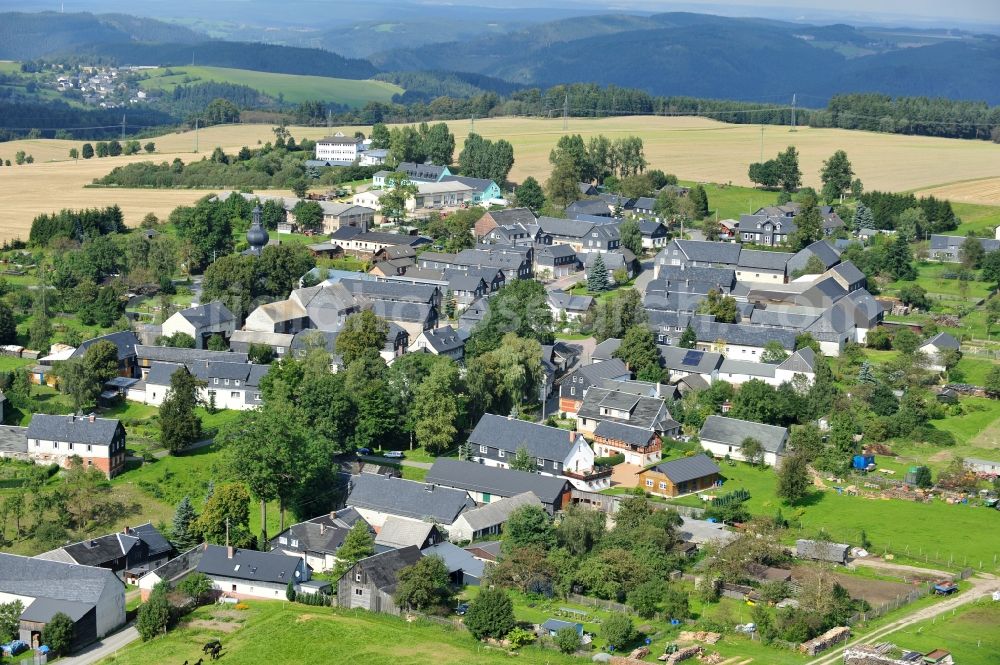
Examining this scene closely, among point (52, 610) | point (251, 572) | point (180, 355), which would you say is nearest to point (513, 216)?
point (180, 355)

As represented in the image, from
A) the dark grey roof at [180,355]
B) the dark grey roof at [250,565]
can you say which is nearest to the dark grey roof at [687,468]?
the dark grey roof at [250,565]

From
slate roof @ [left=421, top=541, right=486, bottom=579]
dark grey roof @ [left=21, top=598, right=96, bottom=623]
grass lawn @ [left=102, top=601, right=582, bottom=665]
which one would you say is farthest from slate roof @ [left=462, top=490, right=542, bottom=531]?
dark grey roof @ [left=21, top=598, right=96, bottom=623]

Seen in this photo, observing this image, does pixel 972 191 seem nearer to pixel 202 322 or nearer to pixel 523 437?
pixel 523 437

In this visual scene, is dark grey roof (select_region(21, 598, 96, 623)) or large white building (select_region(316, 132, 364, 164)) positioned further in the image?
large white building (select_region(316, 132, 364, 164))

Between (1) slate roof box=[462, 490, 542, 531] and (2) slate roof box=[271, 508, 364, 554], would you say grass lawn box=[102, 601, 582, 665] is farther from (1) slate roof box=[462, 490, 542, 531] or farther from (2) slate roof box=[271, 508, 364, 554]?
(1) slate roof box=[462, 490, 542, 531]

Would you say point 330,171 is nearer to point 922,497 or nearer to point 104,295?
point 104,295
